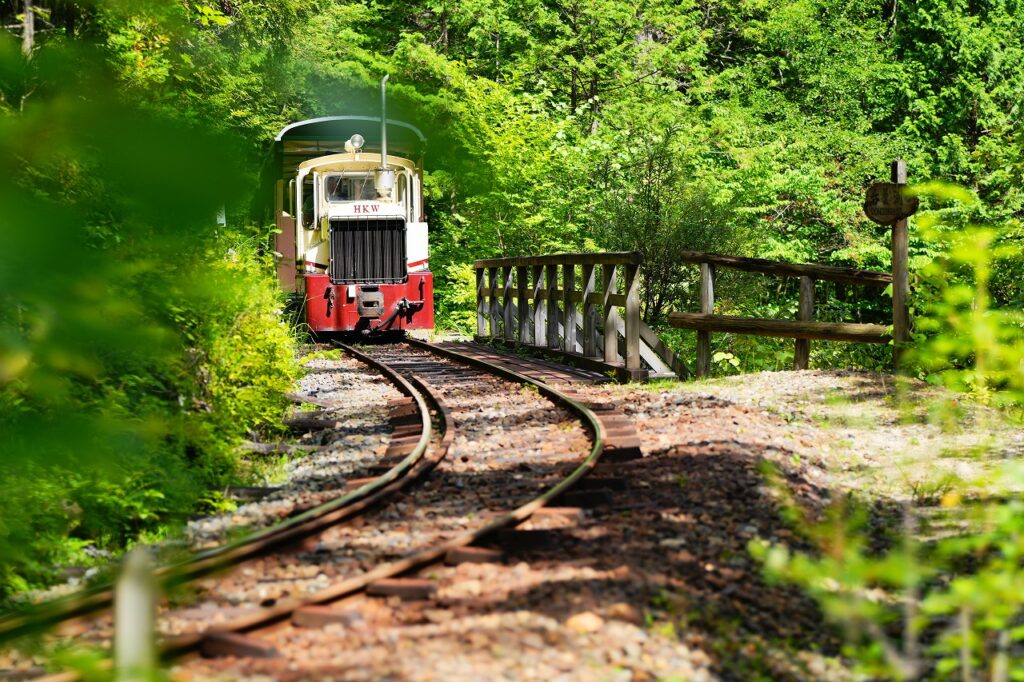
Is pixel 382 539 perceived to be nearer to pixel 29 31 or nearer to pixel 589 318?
pixel 29 31

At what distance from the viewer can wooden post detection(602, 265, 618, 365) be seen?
11.6 meters

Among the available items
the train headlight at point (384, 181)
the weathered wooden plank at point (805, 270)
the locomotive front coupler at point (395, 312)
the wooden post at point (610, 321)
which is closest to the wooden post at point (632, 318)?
the wooden post at point (610, 321)

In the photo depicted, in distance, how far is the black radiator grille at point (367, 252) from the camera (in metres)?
18.0

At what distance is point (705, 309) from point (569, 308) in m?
2.35

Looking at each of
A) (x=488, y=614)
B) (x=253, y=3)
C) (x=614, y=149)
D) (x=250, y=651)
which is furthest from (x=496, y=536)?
(x=614, y=149)

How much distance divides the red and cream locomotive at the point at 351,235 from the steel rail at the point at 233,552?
10692 mm

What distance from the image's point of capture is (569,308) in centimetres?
1305

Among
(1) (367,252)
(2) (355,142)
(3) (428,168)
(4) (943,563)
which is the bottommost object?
(4) (943,563)

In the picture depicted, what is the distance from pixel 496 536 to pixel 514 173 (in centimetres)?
1908

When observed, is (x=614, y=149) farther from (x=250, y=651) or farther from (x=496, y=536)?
(x=250, y=651)

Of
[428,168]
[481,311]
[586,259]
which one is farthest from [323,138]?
[428,168]

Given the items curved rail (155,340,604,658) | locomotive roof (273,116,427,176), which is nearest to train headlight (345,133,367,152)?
locomotive roof (273,116,427,176)

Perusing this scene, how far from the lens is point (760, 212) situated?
20328 millimetres

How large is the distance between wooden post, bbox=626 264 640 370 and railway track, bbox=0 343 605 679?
2262 mm
